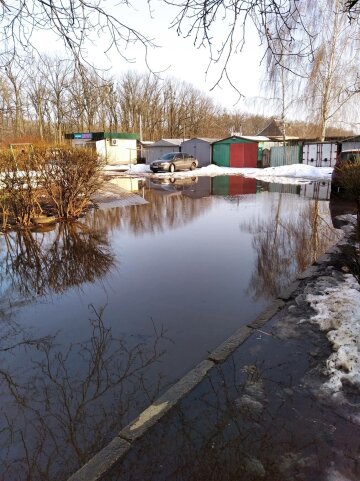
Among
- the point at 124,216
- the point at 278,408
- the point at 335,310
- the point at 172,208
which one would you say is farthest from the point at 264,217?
the point at 278,408

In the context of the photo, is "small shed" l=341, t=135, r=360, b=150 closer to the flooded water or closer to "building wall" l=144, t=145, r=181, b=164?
"building wall" l=144, t=145, r=181, b=164

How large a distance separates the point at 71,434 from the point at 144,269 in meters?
4.04

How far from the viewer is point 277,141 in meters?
38.5

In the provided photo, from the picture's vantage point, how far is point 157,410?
292 cm

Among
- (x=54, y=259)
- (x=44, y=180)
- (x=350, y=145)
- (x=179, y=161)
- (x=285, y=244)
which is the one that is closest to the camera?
(x=54, y=259)

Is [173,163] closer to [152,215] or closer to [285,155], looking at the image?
[285,155]

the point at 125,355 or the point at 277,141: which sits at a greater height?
the point at 277,141

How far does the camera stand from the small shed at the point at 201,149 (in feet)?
135

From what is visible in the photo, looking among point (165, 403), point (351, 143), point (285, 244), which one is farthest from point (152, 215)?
point (351, 143)

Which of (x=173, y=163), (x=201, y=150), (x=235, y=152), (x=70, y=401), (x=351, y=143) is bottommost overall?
(x=70, y=401)

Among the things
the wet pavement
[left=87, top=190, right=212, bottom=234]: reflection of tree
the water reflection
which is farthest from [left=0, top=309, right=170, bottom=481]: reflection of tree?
[left=87, top=190, right=212, bottom=234]: reflection of tree

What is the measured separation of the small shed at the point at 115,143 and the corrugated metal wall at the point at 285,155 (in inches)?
635

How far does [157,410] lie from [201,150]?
40602 millimetres

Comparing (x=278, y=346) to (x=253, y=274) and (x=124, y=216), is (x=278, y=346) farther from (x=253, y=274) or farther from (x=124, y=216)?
(x=124, y=216)
